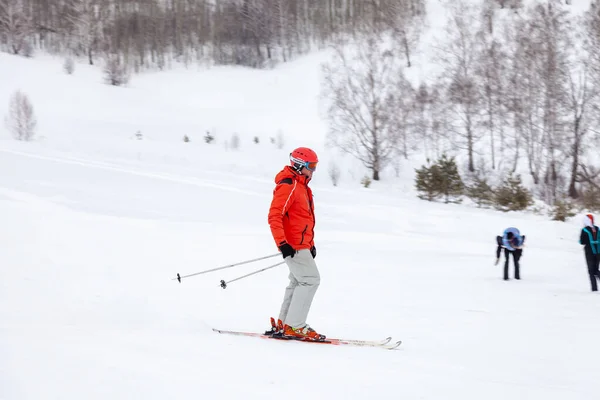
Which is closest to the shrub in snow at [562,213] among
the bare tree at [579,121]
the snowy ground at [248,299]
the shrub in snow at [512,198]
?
the shrub in snow at [512,198]

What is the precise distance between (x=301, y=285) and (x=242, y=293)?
358 cm

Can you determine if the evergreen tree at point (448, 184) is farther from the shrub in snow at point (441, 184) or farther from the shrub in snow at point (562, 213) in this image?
the shrub in snow at point (562, 213)

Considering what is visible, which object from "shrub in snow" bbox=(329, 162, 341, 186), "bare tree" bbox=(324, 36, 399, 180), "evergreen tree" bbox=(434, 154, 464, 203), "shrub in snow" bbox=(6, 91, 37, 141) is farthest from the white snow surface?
"bare tree" bbox=(324, 36, 399, 180)

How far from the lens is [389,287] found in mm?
9484

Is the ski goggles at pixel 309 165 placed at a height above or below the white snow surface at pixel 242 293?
above

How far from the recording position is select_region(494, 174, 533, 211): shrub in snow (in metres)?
20.2

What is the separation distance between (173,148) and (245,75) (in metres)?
27.1

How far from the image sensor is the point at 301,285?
5309 millimetres

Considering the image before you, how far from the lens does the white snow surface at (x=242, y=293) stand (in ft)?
12.4

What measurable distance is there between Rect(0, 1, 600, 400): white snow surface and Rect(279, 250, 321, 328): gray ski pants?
0.44 m

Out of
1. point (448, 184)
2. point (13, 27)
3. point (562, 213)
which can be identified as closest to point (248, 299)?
point (562, 213)

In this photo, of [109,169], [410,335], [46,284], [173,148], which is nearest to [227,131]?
[173,148]

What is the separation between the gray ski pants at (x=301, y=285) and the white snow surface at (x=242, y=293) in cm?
44

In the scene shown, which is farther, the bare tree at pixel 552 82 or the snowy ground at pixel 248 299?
the bare tree at pixel 552 82
